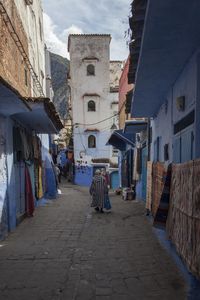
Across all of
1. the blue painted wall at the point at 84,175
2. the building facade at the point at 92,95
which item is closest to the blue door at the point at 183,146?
the blue painted wall at the point at 84,175

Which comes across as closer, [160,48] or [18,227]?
[160,48]

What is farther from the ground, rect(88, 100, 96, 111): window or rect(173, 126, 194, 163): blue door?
rect(88, 100, 96, 111): window

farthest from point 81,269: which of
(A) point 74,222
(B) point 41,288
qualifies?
(A) point 74,222

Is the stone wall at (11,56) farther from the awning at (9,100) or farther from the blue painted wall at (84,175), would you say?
the blue painted wall at (84,175)

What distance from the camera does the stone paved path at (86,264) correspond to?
451 cm

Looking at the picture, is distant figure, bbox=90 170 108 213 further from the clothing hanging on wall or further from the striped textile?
the clothing hanging on wall

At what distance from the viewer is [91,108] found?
33.4m

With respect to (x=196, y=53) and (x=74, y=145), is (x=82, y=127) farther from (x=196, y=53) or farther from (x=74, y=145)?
(x=196, y=53)

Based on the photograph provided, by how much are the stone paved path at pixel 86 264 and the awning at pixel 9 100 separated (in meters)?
2.96

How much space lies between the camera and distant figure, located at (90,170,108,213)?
38.6 feet

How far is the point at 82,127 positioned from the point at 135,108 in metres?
24.2

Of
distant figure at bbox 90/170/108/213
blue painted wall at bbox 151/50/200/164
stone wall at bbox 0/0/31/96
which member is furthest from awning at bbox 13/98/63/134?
blue painted wall at bbox 151/50/200/164

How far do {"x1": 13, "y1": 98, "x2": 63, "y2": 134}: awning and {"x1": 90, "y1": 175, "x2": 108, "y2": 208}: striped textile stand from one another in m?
2.45

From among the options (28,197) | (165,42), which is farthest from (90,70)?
(165,42)
